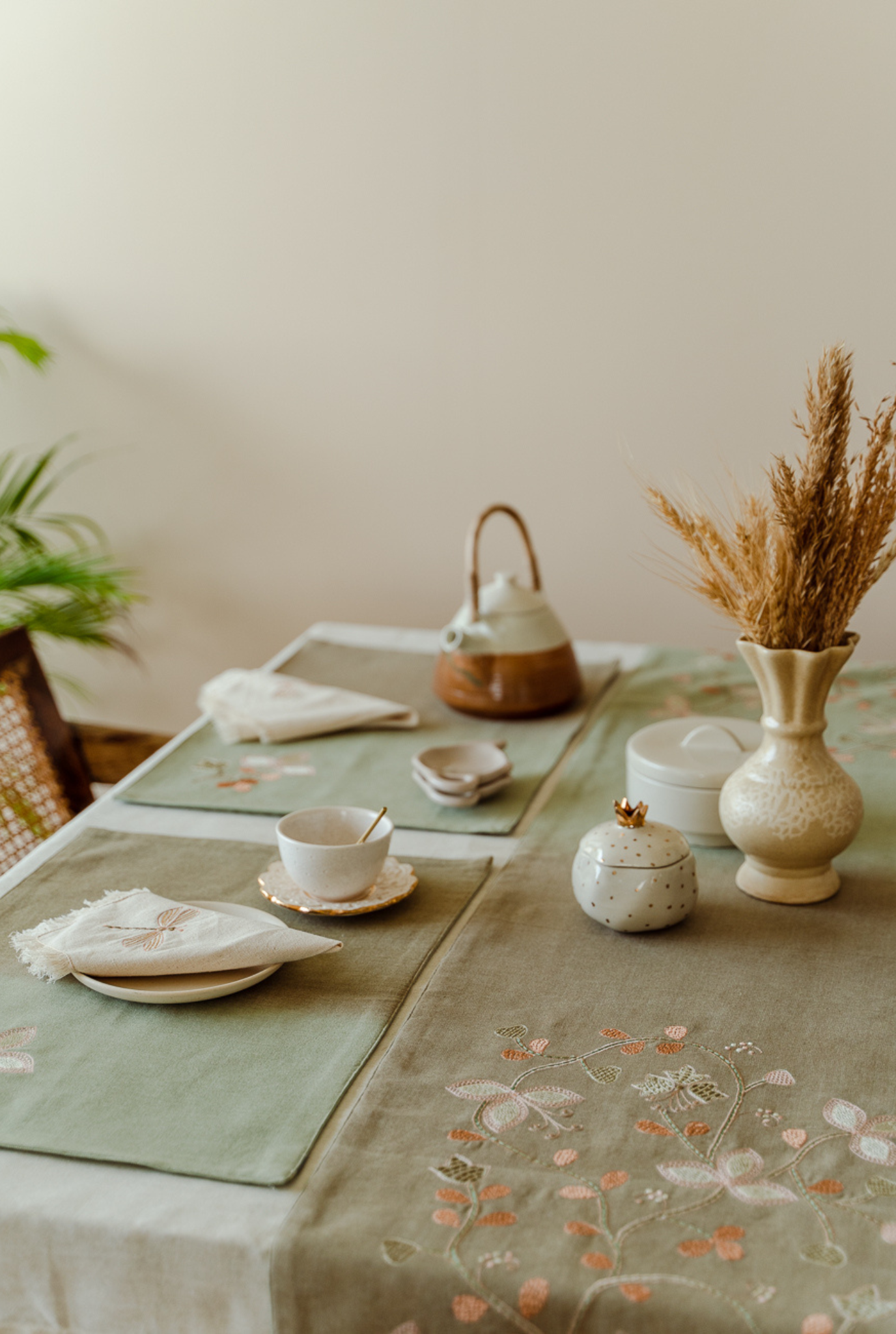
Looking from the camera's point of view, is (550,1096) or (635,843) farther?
(635,843)

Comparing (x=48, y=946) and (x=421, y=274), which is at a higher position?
(x=421, y=274)

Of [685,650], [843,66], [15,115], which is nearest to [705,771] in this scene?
[685,650]

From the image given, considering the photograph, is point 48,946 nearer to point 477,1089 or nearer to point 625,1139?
point 477,1089

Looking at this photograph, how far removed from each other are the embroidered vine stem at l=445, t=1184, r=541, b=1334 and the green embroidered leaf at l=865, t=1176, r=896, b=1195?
9.2 inches

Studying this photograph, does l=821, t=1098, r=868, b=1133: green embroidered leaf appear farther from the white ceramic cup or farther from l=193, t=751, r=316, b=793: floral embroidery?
l=193, t=751, r=316, b=793: floral embroidery

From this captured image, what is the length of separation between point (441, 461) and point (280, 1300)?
215 centimetres

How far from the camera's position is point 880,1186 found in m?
0.73

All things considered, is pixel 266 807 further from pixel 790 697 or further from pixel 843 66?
pixel 843 66

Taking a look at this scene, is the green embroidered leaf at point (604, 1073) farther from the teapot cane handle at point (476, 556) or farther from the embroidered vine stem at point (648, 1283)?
the teapot cane handle at point (476, 556)

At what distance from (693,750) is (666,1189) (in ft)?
1.97

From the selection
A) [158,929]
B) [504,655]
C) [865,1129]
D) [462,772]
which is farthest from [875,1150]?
[504,655]

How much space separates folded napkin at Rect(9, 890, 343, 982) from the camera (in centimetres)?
95

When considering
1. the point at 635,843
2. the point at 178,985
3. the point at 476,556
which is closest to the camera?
the point at 178,985

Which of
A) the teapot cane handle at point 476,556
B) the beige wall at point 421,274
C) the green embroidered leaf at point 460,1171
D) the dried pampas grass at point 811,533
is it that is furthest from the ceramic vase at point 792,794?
the beige wall at point 421,274
